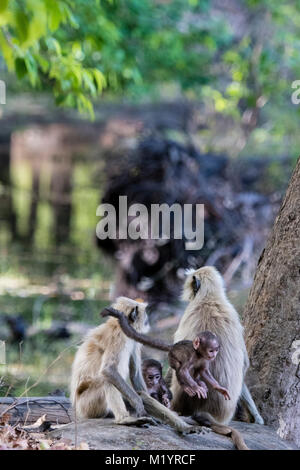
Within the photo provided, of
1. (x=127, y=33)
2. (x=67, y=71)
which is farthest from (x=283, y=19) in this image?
(x=67, y=71)

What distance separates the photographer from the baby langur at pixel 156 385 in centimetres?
596

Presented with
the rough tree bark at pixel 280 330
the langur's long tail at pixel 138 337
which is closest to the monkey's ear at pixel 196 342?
the langur's long tail at pixel 138 337

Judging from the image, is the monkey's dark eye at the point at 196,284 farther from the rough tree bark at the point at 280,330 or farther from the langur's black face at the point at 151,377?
the langur's black face at the point at 151,377

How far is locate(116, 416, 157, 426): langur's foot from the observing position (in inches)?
199

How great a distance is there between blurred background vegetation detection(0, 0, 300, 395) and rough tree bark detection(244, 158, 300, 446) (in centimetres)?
250

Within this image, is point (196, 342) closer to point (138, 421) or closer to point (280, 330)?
point (138, 421)

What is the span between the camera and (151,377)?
598 cm

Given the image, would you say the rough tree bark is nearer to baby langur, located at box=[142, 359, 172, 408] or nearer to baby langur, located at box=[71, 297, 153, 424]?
baby langur, located at box=[142, 359, 172, 408]

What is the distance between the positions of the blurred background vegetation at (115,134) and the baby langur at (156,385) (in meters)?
2.23

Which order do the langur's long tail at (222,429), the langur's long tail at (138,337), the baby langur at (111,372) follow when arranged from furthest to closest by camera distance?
the baby langur at (111,372)
the langur's long tail at (222,429)
the langur's long tail at (138,337)

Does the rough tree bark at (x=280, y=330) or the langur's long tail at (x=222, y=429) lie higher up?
the rough tree bark at (x=280, y=330)

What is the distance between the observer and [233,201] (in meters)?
16.1

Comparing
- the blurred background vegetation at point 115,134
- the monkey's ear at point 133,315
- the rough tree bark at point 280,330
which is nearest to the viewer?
the monkey's ear at point 133,315

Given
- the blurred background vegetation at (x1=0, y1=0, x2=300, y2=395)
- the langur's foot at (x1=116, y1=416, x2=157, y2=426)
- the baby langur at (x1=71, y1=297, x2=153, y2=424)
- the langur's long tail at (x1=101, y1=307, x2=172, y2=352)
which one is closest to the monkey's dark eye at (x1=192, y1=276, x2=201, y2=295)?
the baby langur at (x1=71, y1=297, x2=153, y2=424)
